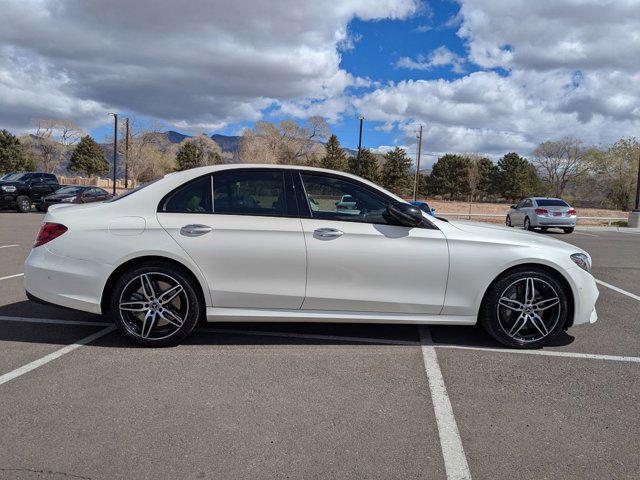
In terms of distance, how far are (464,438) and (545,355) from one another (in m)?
1.82

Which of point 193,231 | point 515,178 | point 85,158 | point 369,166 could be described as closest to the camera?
point 193,231

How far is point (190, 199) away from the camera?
411 cm

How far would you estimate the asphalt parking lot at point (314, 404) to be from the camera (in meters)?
2.47

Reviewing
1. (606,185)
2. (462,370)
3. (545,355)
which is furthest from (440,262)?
(606,185)

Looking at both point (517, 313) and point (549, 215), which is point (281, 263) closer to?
point (517, 313)

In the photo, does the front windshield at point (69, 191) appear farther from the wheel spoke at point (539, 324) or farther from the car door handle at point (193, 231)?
the wheel spoke at point (539, 324)

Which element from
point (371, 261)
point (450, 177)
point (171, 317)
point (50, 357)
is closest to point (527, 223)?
point (371, 261)

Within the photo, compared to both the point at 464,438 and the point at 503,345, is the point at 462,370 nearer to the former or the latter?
the point at 503,345

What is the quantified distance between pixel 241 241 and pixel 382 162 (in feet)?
249

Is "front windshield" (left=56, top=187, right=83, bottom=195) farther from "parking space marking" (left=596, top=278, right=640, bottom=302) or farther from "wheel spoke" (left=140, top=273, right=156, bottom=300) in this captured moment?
"parking space marking" (left=596, top=278, right=640, bottom=302)

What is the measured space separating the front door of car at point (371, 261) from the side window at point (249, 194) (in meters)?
0.22

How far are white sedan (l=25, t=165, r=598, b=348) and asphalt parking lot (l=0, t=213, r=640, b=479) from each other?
1.15ft

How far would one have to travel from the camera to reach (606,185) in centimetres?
6419

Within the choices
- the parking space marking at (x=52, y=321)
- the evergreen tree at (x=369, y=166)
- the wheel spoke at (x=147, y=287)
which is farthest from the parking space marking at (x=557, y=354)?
the evergreen tree at (x=369, y=166)
